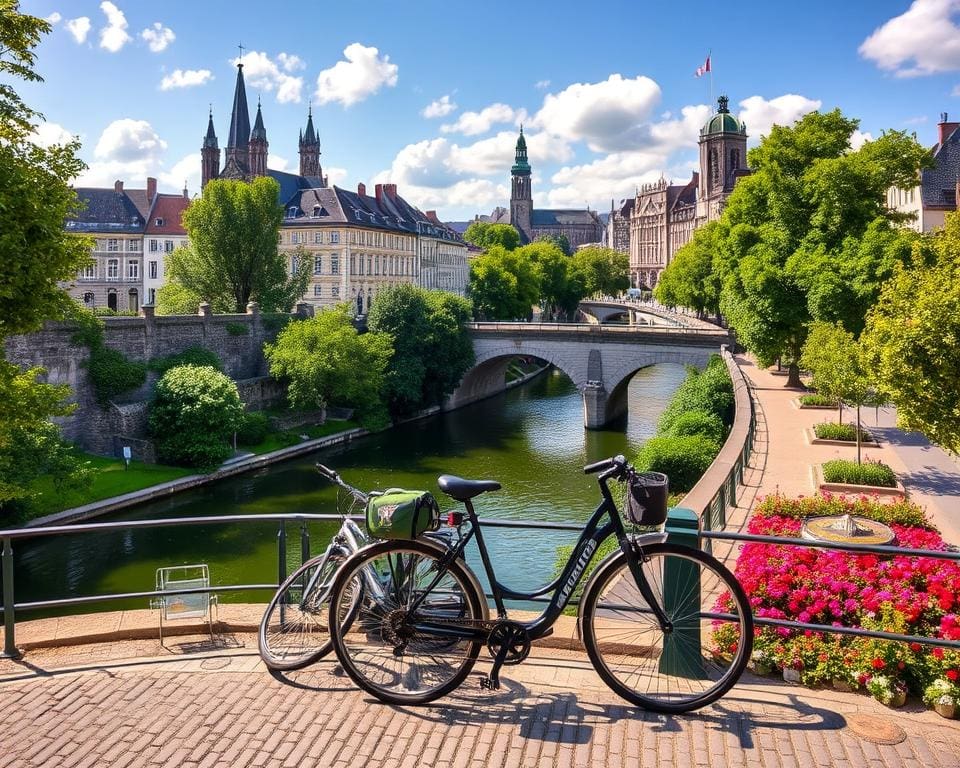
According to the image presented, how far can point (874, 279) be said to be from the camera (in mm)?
29953

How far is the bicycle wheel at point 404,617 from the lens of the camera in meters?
5.50

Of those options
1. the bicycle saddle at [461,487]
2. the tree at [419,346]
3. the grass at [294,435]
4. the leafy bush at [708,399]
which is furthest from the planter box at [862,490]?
the tree at [419,346]

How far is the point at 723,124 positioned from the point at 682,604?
456ft

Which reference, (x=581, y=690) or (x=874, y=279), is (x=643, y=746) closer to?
(x=581, y=690)

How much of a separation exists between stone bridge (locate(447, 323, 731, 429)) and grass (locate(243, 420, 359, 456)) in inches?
477

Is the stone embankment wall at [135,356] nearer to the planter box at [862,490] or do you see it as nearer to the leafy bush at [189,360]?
the leafy bush at [189,360]

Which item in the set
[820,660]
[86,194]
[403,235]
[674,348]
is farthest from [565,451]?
[86,194]

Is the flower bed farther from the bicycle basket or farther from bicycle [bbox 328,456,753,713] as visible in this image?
the bicycle basket

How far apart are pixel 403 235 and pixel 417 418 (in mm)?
35811

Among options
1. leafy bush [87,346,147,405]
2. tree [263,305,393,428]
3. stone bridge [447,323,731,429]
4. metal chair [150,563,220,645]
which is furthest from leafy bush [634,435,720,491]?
leafy bush [87,346,147,405]

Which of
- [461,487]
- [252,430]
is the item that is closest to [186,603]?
[461,487]

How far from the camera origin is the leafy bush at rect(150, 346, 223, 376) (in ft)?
138

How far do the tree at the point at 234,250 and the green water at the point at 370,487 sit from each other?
41.6ft

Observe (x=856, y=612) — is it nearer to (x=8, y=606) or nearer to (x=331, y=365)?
(x=8, y=606)
